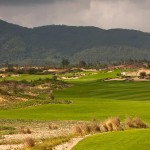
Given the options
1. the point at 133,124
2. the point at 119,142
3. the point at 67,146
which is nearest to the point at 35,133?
the point at 133,124

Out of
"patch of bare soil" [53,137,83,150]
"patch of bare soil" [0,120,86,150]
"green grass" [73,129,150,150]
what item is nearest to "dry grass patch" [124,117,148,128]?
"patch of bare soil" [0,120,86,150]

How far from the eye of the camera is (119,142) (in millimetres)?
27719

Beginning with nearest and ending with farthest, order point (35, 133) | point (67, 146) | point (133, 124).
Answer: point (67, 146), point (133, 124), point (35, 133)

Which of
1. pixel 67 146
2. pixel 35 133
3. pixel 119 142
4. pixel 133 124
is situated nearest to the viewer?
pixel 119 142

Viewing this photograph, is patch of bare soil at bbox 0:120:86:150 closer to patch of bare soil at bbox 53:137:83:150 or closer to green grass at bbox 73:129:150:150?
patch of bare soil at bbox 53:137:83:150

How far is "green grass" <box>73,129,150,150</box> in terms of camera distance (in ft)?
85.4

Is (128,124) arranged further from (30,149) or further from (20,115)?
(20,115)

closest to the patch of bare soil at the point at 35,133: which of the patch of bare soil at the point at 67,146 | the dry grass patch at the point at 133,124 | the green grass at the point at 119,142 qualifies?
the patch of bare soil at the point at 67,146

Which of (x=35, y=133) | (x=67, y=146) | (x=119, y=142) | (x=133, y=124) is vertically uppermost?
→ (x=119, y=142)

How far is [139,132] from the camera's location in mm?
30578

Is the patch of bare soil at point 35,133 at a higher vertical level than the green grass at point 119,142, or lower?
lower

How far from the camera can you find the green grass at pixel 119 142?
2603 cm

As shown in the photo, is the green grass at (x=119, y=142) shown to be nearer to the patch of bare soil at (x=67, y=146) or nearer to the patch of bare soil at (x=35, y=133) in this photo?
the patch of bare soil at (x=67, y=146)

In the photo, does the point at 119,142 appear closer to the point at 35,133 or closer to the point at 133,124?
the point at 133,124
